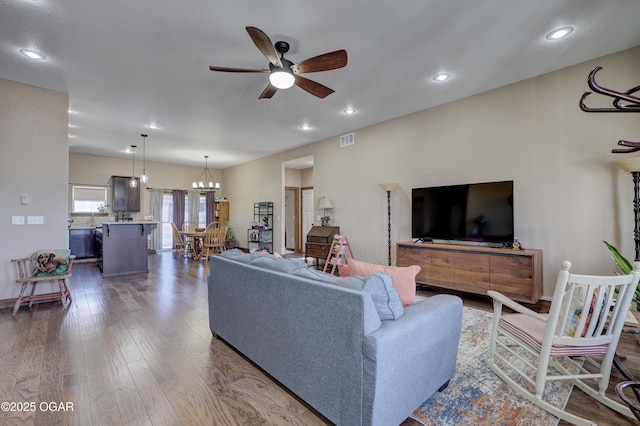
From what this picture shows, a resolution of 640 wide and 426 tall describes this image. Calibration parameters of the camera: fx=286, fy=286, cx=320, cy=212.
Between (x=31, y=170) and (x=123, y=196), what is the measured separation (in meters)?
4.87

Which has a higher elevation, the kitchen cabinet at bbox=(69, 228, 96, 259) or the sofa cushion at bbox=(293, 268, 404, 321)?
the sofa cushion at bbox=(293, 268, 404, 321)

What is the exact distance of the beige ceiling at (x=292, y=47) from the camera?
247 cm

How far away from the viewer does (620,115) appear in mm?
3164

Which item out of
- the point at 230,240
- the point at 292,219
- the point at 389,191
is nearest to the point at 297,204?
the point at 292,219

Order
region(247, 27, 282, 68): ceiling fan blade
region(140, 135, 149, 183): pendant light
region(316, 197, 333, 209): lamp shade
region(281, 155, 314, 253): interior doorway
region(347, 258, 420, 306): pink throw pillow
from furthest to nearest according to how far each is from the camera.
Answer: region(281, 155, 314, 253): interior doorway → region(140, 135, 149, 183): pendant light → region(316, 197, 333, 209): lamp shade → region(247, 27, 282, 68): ceiling fan blade → region(347, 258, 420, 306): pink throw pillow

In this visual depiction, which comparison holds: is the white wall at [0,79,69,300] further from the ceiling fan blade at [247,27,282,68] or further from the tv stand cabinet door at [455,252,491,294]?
the tv stand cabinet door at [455,252,491,294]

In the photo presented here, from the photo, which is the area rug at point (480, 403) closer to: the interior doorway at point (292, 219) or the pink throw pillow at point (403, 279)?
the pink throw pillow at point (403, 279)

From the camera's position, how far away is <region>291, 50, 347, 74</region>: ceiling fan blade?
101 inches

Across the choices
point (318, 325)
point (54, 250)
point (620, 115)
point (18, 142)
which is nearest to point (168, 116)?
point (18, 142)

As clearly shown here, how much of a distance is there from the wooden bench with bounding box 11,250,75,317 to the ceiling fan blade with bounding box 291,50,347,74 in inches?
154

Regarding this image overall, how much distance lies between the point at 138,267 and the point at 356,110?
17.6 feet

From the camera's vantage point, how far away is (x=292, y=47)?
305cm

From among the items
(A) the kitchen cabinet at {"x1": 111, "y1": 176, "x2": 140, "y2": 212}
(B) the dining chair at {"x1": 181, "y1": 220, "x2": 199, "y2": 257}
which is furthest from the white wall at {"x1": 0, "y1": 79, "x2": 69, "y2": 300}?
(A) the kitchen cabinet at {"x1": 111, "y1": 176, "x2": 140, "y2": 212}

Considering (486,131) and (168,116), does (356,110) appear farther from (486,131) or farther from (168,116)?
(168,116)
